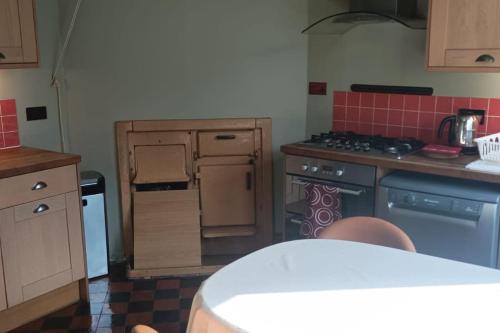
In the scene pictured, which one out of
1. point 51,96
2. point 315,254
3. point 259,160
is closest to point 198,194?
point 259,160

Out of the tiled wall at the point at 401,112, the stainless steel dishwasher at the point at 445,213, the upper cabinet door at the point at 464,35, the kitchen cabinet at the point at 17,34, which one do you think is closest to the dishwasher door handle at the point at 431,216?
the stainless steel dishwasher at the point at 445,213

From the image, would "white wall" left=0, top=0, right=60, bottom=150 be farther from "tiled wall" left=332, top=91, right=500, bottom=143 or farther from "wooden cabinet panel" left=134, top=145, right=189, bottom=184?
"tiled wall" left=332, top=91, right=500, bottom=143

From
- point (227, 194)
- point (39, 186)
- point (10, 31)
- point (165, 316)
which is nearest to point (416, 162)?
point (227, 194)

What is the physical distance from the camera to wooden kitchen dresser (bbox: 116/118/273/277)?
11.5 feet

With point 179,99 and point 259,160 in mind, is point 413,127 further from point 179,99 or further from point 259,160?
point 179,99

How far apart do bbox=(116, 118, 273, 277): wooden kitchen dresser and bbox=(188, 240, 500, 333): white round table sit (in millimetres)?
1709

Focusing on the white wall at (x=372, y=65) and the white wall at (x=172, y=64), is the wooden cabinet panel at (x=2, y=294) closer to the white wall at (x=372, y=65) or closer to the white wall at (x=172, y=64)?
the white wall at (x=172, y=64)

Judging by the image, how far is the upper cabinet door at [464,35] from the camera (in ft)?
8.77

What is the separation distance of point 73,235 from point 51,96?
1.03 m

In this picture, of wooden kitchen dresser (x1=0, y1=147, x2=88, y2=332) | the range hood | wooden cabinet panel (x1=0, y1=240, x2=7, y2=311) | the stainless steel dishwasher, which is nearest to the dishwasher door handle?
the stainless steel dishwasher

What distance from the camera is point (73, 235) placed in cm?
294

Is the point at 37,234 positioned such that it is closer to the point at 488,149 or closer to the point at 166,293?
the point at 166,293

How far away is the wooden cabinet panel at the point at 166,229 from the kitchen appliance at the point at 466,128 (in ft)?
5.48

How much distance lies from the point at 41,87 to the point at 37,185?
927mm
